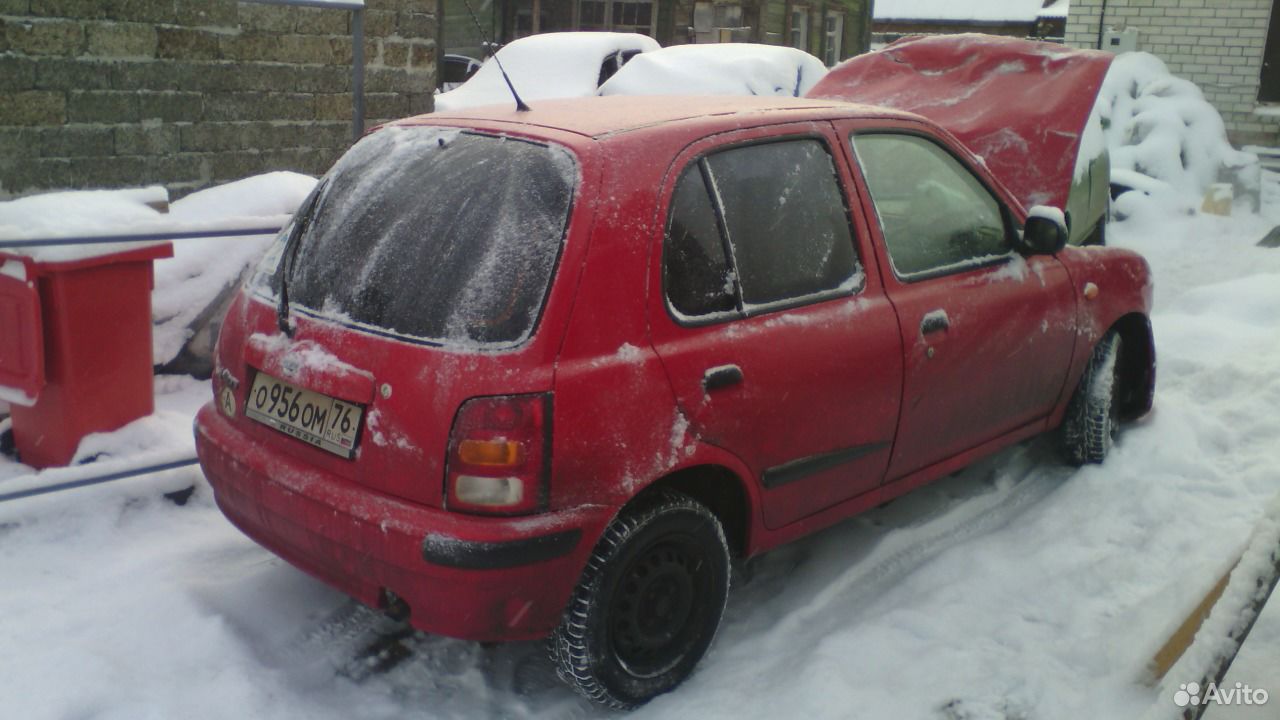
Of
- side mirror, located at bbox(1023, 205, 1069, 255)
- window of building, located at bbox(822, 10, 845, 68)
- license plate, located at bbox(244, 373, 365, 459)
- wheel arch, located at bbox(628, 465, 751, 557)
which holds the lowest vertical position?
wheel arch, located at bbox(628, 465, 751, 557)

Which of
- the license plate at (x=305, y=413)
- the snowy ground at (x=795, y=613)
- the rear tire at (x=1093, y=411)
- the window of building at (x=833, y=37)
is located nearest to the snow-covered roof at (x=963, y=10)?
the window of building at (x=833, y=37)

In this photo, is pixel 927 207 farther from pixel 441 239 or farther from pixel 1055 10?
pixel 1055 10

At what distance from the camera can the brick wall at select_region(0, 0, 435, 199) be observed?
6.36 metres

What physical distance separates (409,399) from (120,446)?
2048mm

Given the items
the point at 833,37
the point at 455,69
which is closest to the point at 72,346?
the point at 455,69

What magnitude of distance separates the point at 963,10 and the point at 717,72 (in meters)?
30.0

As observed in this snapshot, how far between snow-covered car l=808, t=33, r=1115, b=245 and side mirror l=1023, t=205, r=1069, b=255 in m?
2.22

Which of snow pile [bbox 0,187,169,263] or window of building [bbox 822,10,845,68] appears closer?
snow pile [bbox 0,187,169,263]

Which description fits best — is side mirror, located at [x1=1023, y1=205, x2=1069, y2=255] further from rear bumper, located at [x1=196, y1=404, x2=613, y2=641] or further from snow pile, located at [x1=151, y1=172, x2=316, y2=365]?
snow pile, located at [x1=151, y1=172, x2=316, y2=365]

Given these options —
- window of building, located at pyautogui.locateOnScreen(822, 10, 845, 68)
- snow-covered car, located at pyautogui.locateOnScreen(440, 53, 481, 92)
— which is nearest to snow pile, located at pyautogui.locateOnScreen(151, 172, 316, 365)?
snow-covered car, located at pyautogui.locateOnScreen(440, 53, 481, 92)

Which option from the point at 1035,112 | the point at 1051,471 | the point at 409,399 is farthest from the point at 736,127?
the point at 1035,112

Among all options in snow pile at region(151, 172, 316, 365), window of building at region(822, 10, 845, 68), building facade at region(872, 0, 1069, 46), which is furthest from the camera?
building facade at region(872, 0, 1069, 46)

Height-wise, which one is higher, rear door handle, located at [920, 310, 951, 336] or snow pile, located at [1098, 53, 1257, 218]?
snow pile, located at [1098, 53, 1257, 218]

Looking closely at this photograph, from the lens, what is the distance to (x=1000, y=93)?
6660 mm
